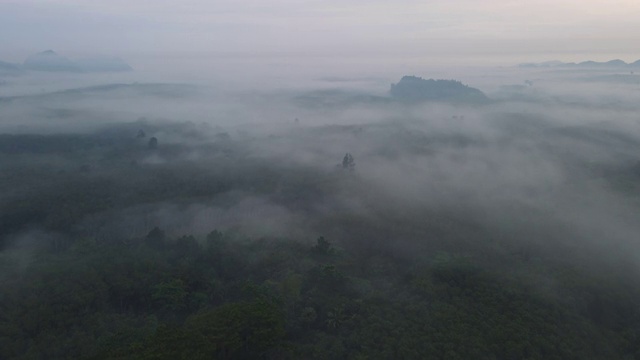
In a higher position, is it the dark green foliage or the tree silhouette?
the tree silhouette

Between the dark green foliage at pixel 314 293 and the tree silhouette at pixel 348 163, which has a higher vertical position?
the tree silhouette at pixel 348 163

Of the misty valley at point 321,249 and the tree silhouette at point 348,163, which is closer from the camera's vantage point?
the misty valley at point 321,249

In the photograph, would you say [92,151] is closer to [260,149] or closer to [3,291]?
[260,149]

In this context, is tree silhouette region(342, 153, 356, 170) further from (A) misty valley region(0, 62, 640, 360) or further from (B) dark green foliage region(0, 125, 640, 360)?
(B) dark green foliage region(0, 125, 640, 360)

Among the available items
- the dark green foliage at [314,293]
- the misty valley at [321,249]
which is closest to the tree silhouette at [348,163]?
the misty valley at [321,249]

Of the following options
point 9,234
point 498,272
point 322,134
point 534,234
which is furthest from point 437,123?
point 9,234

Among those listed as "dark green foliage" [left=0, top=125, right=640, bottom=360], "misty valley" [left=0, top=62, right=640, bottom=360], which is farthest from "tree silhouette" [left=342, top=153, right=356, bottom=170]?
"dark green foliage" [left=0, top=125, right=640, bottom=360]

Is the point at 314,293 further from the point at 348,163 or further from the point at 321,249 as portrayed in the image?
the point at 348,163

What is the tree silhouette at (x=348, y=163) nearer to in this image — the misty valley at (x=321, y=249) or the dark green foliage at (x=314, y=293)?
the misty valley at (x=321, y=249)

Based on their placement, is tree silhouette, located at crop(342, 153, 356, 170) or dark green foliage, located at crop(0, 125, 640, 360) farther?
tree silhouette, located at crop(342, 153, 356, 170)
